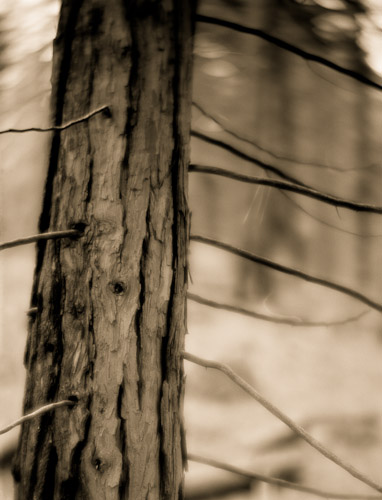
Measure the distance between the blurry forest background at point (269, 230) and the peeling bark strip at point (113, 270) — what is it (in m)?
0.42

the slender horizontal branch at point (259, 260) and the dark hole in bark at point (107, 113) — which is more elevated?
the dark hole in bark at point (107, 113)

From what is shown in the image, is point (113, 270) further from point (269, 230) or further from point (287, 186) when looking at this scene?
point (269, 230)

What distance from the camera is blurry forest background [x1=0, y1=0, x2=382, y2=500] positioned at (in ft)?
4.77

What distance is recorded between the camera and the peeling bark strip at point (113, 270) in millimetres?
930

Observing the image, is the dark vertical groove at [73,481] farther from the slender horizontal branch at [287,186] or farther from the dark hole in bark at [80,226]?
the slender horizontal branch at [287,186]

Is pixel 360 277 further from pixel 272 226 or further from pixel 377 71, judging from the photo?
pixel 377 71

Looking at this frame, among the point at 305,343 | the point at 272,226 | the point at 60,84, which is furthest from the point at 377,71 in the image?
the point at 60,84

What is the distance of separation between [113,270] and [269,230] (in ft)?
2.55

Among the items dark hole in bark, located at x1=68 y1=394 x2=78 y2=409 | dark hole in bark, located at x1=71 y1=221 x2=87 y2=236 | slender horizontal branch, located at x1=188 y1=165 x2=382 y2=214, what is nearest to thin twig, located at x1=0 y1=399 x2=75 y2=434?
dark hole in bark, located at x1=68 y1=394 x2=78 y2=409

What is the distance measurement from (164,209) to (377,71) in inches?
41.8

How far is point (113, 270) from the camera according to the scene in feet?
3.18

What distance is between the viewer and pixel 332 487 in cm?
142

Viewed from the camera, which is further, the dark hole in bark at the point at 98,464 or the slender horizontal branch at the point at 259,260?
the slender horizontal branch at the point at 259,260

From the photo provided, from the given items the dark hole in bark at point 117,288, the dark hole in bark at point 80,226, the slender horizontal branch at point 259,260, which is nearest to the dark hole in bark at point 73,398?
the dark hole in bark at point 117,288
